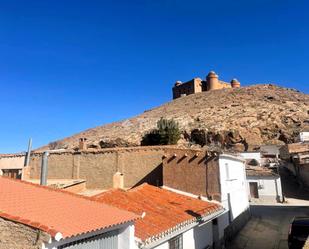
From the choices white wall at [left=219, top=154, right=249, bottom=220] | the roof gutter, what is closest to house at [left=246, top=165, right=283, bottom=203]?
white wall at [left=219, top=154, right=249, bottom=220]

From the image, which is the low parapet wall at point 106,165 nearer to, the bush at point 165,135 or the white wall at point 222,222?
the white wall at point 222,222

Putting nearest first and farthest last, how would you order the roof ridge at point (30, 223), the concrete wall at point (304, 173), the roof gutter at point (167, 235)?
1. the roof ridge at point (30, 223)
2. the roof gutter at point (167, 235)
3. the concrete wall at point (304, 173)

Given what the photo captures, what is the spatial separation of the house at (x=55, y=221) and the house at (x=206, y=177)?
9.59 meters

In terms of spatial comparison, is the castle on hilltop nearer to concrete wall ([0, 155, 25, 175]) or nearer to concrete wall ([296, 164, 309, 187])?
concrete wall ([296, 164, 309, 187])

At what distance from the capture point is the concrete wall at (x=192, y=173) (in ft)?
58.4

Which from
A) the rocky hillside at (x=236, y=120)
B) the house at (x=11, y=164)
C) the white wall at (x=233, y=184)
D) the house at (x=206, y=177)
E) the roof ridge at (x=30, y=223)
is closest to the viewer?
the roof ridge at (x=30, y=223)

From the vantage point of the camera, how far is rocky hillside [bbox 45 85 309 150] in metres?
54.3

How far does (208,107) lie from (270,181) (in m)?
42.8

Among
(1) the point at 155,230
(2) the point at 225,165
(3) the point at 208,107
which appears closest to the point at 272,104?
(3) the point at 208,107

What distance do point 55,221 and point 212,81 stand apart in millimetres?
96556

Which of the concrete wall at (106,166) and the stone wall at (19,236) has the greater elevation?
the concrete wall at (106,166)

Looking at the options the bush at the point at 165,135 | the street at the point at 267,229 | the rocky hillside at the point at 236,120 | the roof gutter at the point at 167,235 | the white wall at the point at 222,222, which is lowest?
the street at the point at 267,229

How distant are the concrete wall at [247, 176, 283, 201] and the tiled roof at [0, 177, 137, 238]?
93.8 ft

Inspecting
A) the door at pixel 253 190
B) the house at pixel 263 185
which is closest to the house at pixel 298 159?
the house at pixel 263 185
